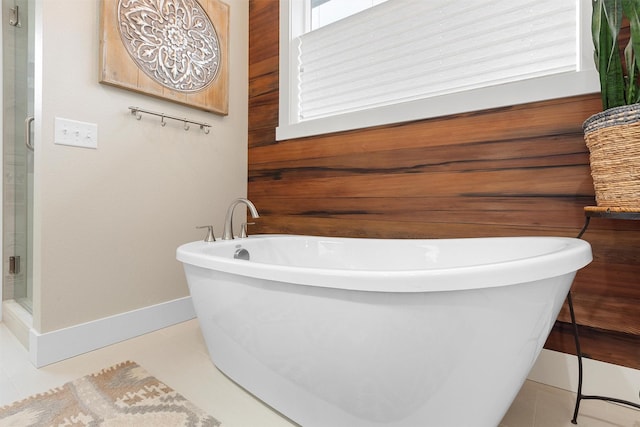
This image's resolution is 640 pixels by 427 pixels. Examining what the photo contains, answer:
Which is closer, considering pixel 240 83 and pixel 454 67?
pixel 454 67

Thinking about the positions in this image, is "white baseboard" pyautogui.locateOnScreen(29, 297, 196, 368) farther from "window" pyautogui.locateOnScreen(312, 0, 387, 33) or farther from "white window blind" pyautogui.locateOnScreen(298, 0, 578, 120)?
"window" pyautogui.locateOnScreen(312, 0, 387, 33)

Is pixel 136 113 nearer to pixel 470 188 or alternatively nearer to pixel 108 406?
pixel 108 406

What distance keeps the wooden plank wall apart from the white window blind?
0.21m

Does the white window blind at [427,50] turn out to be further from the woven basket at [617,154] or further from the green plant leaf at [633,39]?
the woven basket at [617,154]

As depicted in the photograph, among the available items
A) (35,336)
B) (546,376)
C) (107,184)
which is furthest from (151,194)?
(546,376)

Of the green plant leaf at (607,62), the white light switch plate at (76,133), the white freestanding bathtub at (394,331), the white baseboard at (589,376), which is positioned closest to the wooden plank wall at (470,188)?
the white baseboard at (589,376)

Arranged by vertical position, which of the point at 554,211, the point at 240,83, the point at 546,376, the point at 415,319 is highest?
the point at 240,83

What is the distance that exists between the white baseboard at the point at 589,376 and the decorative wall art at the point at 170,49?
2196mm

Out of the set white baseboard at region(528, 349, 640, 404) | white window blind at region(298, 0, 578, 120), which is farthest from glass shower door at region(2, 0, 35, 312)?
white baseboard at region(528, 349, 640, 404)

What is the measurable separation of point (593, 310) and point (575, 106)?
0.77m

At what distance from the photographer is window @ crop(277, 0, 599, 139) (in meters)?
1.28

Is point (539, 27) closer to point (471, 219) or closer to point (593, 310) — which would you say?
point (471, 219)

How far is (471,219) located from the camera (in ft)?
4.64

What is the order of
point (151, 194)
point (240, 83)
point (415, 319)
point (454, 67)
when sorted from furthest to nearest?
1. point (240, 83)
2. point (151, 194)
3. point (454, 67)
4. point (415, 319)
